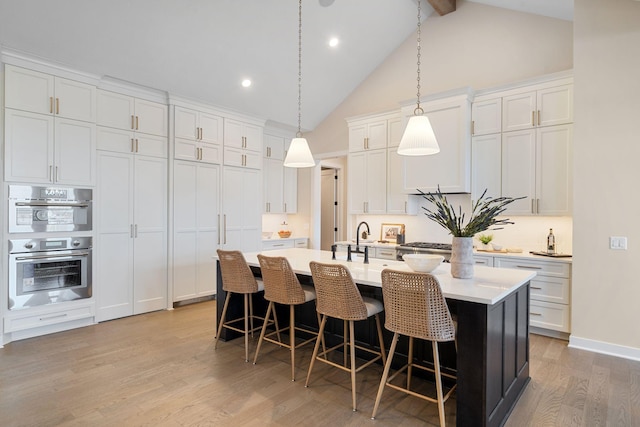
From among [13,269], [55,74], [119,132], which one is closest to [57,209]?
[13,269]

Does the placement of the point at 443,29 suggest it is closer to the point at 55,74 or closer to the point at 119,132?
the point at 119,132

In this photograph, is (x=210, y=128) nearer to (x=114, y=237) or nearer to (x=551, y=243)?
(x=114, y=237)

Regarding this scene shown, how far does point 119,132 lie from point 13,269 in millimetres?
1832

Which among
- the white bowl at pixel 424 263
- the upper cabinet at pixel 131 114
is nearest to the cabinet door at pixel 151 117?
the upper cabinet at pixel 131 114

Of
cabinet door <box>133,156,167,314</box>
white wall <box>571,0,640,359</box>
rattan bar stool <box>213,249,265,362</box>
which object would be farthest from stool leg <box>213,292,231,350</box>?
white wall <box>571,0,640,359</box>

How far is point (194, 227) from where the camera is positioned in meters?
5.07

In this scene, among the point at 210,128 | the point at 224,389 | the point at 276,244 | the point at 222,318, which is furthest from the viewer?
the point at 276,244

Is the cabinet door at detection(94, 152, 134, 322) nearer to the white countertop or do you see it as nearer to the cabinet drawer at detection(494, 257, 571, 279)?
the white countertop

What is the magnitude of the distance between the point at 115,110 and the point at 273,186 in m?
2.79

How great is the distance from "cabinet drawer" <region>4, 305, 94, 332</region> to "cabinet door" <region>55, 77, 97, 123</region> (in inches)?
82.7

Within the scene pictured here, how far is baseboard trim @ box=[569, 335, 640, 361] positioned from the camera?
3.23 metres

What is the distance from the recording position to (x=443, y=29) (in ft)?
16.8

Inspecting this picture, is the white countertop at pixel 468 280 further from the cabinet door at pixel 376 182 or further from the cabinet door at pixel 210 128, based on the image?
the cabinet door at pixel 210 128

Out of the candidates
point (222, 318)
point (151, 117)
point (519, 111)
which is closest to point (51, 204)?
point (151, 117)
